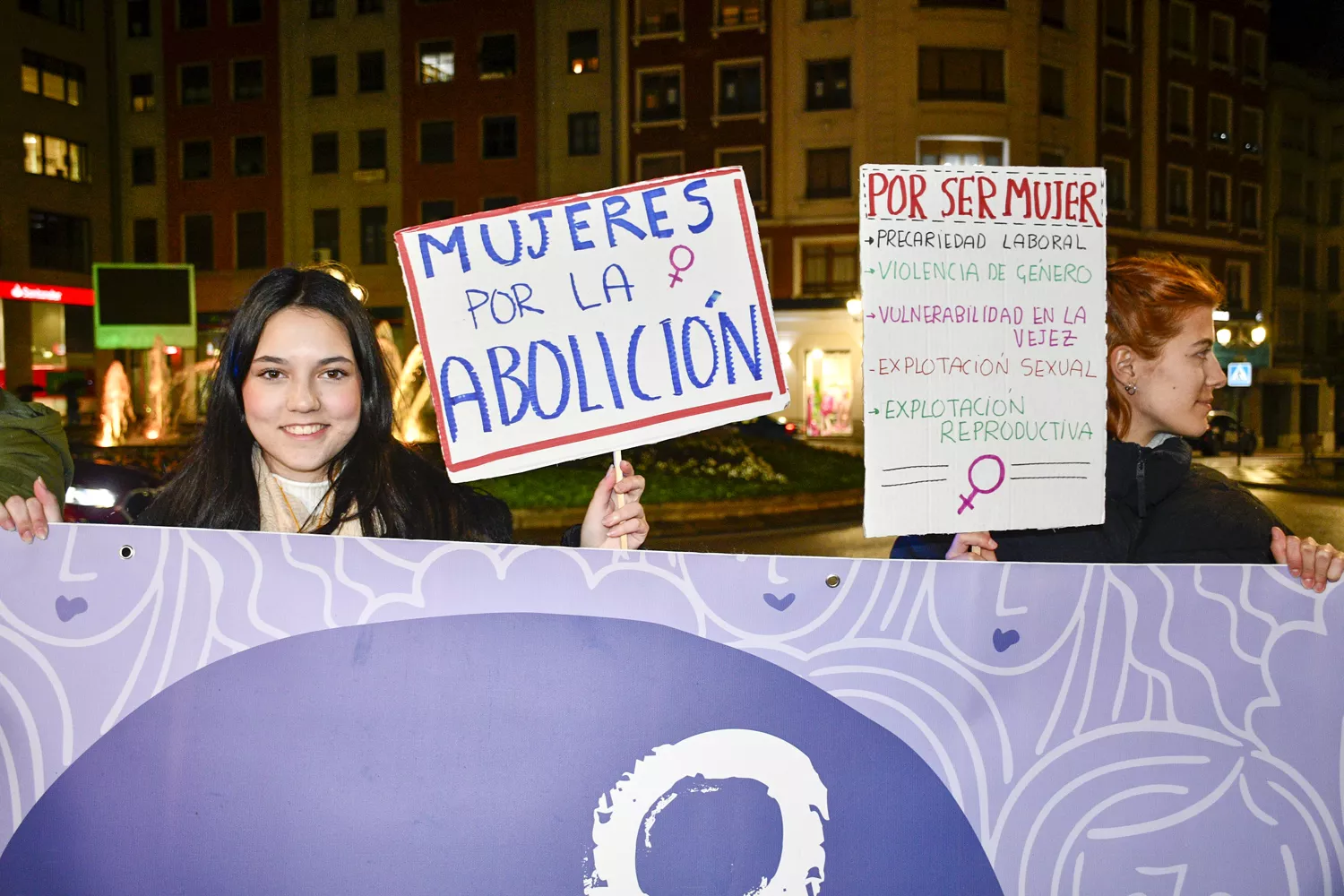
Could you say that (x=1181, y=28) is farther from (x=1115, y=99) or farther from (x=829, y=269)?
(x=829, y=269)

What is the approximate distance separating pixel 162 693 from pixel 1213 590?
1973 millimetres

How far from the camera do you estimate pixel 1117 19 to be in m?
34.4

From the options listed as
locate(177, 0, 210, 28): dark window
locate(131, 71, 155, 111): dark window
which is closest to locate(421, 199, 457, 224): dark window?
locate(177, 0, 210, 28): dark window

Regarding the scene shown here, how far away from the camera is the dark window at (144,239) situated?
39344mm

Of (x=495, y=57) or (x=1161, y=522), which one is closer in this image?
(x=1161, y=522)

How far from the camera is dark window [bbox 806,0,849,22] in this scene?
104 feet

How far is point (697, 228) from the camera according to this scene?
85.0 inches

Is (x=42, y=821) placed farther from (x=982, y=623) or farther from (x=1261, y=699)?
(x=1261, y=699)

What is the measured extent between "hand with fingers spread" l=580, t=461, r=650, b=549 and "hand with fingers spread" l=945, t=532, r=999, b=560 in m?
0.68

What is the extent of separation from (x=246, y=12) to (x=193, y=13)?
7.62 feet

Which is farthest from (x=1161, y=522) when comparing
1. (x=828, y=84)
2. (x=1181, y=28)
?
(x=1181, y=28)

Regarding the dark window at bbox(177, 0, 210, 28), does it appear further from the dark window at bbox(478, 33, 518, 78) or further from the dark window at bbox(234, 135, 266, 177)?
the dark window at bbox(478, 33, 518, 78)

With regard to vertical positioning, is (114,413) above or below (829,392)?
below

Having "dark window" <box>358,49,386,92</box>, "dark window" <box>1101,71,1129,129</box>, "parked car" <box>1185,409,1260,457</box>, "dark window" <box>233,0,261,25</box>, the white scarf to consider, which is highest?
"dark window" <box>233,0,261,25</box>
